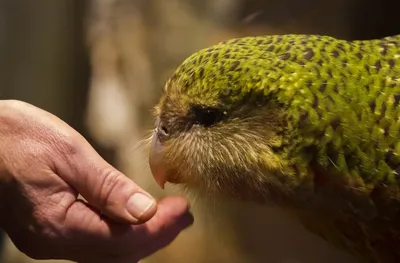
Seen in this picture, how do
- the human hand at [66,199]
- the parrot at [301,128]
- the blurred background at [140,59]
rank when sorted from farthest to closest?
the blurred background at [140,59], the human hand at [66,199], the parrot at [301,128]

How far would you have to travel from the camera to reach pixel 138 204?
0.87m

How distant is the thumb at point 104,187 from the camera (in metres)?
0.87

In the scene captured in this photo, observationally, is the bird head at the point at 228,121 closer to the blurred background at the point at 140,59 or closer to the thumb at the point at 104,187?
the thumb at the point at 104,187

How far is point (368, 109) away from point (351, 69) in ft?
0.18

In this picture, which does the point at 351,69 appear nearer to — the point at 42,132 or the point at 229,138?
the point at 229,138

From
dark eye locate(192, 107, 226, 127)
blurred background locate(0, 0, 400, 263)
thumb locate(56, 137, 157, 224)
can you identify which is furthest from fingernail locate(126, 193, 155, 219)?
blurred background locate(0, 0, 400, 263)

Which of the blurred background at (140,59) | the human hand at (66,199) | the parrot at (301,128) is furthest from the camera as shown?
the blurred background at (140,59)

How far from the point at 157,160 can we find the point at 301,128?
9.3 inches

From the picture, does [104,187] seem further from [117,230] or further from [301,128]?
[301,128]

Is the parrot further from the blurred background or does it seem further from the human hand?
the blurred background

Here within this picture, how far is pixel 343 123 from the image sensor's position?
2.60ft

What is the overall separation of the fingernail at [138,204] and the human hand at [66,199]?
0.01 m

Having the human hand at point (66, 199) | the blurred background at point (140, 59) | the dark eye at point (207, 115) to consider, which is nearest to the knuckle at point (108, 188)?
the human hand at point (66, 199)

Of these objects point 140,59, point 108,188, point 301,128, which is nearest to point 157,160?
point 108,188
